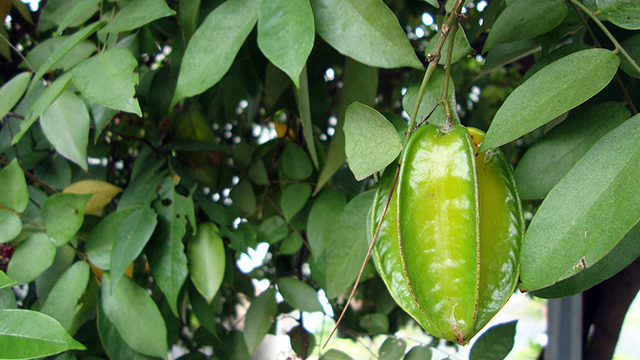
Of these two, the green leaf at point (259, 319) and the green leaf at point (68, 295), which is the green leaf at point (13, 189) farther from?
the green leaf at point (259, 319)

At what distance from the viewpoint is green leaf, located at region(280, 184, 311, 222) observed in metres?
0.62

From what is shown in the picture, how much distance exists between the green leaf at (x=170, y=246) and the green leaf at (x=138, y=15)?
0.66 feet

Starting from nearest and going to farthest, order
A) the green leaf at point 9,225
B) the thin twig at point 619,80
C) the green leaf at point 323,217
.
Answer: the thin twig at point 619,80
the green leaf at point 9,225
the green leaf at point 323,217

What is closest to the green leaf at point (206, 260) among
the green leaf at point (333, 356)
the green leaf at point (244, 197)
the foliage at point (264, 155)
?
the foliage at point (264, 155)

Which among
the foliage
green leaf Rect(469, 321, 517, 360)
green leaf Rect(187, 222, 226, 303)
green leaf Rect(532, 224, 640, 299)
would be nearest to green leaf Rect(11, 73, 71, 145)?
the foliage

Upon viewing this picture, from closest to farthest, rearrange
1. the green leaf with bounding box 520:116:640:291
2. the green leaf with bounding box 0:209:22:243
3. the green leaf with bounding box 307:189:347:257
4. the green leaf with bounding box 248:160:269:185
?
the green leaf with bounding box 520:116:640:291, the green leaf with bounding box 0:209:22:243, the green leaf with bounding box 307:189:347:257, the green leaf with bounding box 248:160:269:185

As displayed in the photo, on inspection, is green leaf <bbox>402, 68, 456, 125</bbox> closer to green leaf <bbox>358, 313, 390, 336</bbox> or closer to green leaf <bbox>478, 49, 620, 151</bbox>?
green leaf <bbox>478, 49, 620, 151</bbox>

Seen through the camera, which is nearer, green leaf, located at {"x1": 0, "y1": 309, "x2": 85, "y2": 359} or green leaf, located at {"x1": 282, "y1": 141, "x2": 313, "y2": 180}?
green leaf, located at {"x1": 0, "y1": 309, "x2": 85, "y2": 359}

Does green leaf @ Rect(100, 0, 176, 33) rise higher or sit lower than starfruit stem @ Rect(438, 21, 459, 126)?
higher

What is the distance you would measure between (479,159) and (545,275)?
3.8 inches

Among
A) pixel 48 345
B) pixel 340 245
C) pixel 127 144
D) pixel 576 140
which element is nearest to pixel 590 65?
pixel 576 140

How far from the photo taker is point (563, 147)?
0.36 m

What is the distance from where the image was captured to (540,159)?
1.19ft

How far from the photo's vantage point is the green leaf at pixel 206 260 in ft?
1.71
